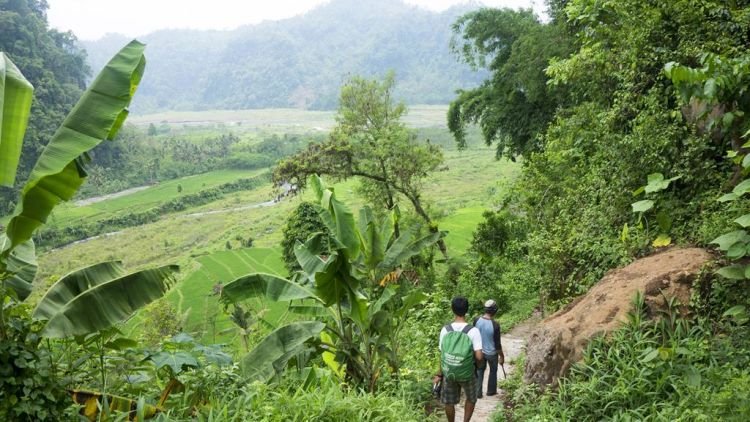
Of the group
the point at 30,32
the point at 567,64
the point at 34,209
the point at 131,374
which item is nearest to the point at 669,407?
the point at 131,374

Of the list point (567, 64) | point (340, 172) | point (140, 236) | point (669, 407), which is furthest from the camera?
point (140, 236)

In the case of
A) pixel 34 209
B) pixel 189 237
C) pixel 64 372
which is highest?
pixel 34 209

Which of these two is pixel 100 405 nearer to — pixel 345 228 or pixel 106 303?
pixel 106 303

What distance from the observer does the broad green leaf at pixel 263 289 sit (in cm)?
556

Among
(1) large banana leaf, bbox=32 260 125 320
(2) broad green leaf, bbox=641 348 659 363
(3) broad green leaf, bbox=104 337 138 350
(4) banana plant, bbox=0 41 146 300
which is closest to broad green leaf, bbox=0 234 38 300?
(4) banana plant, bbox=0 41 146 300

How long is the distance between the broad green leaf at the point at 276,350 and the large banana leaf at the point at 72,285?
4.57 ft

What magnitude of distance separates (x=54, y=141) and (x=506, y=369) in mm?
5200

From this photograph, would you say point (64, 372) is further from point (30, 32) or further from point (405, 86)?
point (405, 86)

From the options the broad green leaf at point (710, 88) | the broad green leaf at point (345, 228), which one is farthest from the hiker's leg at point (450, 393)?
the broad green leaf at point (710, 88)

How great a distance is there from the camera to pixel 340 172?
15.8 metres

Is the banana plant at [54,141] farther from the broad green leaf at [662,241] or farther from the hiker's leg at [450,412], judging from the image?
the broad green leaf at [662,241]

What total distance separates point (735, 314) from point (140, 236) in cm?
4450

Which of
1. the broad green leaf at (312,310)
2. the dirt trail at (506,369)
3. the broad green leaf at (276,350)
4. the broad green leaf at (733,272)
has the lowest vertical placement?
the dirt trail at (506,369)

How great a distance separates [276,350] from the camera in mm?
5344
